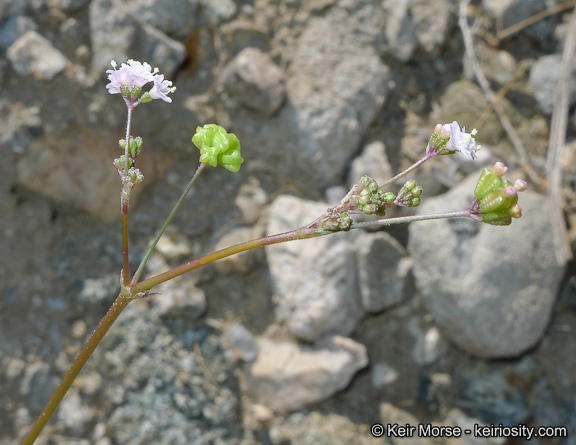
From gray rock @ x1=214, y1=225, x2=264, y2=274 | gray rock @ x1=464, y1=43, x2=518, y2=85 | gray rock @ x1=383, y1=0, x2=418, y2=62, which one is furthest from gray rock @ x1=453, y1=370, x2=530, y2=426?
gray rock @ x1=383, y1=0, x2=418, y2=62

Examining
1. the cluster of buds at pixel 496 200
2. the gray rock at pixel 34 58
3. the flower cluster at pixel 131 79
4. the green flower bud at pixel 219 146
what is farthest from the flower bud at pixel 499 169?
the gray rock at pixel 34 58

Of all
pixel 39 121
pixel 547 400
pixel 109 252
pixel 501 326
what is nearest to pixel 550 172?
pixel 501 326

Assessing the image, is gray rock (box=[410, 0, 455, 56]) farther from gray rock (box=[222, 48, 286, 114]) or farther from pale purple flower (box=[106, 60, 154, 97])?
pale purple flower (box=[106, 60, 154, 97])

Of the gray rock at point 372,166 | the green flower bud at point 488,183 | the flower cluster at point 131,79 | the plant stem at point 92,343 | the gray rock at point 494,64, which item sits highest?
the gray rock at point 494,64

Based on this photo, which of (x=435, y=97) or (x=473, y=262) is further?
(x=435, y=97)

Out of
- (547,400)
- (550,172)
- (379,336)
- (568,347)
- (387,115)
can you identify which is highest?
(387,115)

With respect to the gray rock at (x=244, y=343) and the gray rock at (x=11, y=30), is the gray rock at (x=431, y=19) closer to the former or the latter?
the gray rock at (x=244, y=343)

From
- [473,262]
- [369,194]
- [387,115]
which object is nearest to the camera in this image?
[369,194]

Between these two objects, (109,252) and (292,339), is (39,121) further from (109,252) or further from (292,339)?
(292,339)
